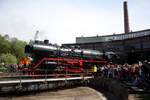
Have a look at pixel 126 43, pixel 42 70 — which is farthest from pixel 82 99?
pixel 126 43

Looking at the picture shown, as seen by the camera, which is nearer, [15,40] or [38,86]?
[38,86]

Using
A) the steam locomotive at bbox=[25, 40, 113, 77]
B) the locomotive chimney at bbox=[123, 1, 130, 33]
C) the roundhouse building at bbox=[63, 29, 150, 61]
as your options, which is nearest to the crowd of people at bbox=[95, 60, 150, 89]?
the steam locomotive at bbox=[25, 40, 113, 77]

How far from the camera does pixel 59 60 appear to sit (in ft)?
39.8

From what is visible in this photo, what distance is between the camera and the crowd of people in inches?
348

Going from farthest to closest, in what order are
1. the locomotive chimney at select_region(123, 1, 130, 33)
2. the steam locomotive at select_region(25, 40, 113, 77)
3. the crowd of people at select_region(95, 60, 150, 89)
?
1. the locomotive chimney at select_region(123, 1, 130, 33)
2. the steam locomotive at select_region(25, 40, 113, 77)
3. the crowd of people at select_region(95, 60, 150, 89)

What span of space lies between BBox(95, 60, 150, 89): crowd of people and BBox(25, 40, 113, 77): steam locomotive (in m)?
1.80

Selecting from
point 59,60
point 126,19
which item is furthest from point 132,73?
point 126,19

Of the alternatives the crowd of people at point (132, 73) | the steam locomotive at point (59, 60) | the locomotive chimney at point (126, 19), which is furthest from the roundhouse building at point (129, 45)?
the crowd of people at point (132, 73)

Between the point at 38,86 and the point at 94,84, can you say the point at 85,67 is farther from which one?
the point at 38,86

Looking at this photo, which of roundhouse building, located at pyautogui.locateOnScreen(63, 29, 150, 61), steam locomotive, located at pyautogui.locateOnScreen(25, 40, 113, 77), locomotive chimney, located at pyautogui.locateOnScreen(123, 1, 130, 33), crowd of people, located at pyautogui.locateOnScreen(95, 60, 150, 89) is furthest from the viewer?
locomotive chimney, located at pyautogui.locateOnScreen(123, 1, 130, 33)

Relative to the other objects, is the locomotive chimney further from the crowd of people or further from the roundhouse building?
the crowd of people

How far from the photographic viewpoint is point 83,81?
1349cm

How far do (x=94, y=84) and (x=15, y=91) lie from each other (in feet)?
25.5

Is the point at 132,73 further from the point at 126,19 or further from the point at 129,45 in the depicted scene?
the point at 126,19
